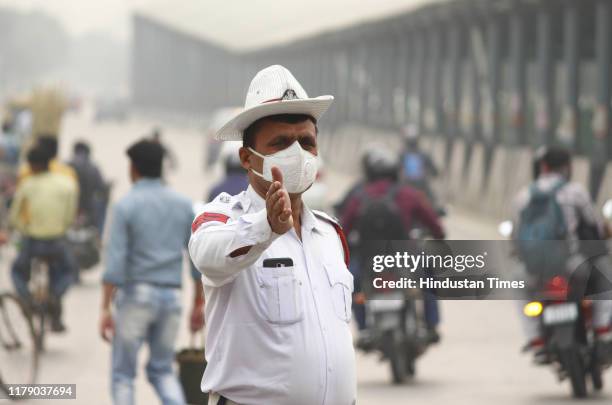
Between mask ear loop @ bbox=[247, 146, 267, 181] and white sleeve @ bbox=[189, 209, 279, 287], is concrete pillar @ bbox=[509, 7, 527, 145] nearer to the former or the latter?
mask ear loop @ bbox=[247, 146, 267, 181]

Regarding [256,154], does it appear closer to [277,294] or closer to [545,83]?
[277,294]

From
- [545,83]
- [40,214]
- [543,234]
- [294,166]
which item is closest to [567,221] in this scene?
[543,234]

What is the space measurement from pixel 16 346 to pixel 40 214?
2.33 meters

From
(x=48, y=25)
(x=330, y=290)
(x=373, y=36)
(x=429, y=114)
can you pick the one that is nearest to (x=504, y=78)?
(x=429, y=114)

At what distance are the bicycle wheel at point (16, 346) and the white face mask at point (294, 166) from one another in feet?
20.3

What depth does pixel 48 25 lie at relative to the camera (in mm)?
176000

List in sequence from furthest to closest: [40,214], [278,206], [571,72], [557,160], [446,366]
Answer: [571,72]
[40,214]
[446,366]
[557,160]
[278,206]

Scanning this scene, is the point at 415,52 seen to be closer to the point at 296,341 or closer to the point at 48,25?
the point at 296,341

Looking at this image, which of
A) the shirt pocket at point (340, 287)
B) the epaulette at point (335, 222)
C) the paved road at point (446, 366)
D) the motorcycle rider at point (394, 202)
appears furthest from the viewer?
the motorcycle rider at point (394, 202)

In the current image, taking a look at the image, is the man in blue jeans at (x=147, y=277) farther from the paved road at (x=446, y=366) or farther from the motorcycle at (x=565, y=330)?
the motorcycle at (x=565, y=330)

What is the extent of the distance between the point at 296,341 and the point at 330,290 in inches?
6.3

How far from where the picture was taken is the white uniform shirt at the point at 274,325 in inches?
156

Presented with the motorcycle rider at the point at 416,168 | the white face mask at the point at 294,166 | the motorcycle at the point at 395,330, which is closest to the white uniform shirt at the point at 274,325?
the white face mask at the point at 294,166

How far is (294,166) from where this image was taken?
3.86 meters
